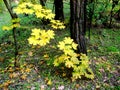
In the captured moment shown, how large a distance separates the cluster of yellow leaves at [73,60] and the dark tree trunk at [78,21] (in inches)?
10.3

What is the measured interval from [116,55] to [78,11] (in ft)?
7.67

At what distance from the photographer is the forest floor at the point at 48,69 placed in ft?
17.2

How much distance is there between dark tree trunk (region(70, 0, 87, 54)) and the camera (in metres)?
5.10

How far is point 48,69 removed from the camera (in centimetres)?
575

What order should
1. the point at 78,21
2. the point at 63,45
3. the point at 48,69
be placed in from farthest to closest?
the point at 48,69
the point at 78,21
the point at 63,45

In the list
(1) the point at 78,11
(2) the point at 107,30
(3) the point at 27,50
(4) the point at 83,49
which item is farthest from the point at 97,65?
(2) the point at 107,30

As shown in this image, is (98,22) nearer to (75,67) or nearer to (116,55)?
(116,55)

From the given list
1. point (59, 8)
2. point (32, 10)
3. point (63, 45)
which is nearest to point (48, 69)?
point (63, 45)

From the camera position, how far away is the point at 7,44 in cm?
798

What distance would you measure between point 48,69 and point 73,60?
91cm

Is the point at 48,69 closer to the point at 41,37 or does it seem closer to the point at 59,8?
the point at 41,37

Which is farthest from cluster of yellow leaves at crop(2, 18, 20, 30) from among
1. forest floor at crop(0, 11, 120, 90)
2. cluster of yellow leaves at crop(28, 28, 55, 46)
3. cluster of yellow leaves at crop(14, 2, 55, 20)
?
forest floor at crop(0, 11, 120, 90)

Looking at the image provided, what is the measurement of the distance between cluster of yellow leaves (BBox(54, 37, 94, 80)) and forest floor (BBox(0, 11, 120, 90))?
0.84 ft

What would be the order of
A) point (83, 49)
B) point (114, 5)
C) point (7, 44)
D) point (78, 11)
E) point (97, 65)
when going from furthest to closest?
point (114, 5) → point (7, 44) → point (97, 65) → point (83, 49) → point (78, 11)
